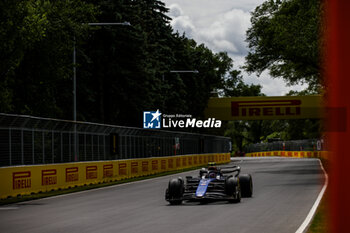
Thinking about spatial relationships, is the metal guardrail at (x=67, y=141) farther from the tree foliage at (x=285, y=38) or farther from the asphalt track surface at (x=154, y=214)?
the tree foliage at (x=285, y=38)

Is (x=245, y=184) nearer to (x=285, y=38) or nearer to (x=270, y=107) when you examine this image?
(x=285, y=38)

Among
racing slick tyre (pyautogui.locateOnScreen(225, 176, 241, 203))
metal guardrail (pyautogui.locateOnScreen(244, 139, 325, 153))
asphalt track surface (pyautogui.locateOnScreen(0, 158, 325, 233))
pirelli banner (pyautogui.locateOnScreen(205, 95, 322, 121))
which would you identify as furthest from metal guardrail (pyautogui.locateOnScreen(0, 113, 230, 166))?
pirelli banner (pyautogui.locateOnScreen(205, 95, 322, 121))

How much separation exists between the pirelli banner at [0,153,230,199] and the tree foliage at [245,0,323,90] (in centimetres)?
910

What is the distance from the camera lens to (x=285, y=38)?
35656 mm

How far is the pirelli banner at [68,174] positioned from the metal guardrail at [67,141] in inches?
11.2

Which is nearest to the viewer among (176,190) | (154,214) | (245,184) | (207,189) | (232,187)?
(154,214)

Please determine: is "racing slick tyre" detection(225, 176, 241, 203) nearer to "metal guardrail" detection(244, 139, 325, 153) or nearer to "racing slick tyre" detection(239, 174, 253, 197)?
"racing slick tyre" detection(239, 174, 253, 197)

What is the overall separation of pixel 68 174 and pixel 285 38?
15.1 metres

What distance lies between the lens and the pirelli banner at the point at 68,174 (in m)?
20.5

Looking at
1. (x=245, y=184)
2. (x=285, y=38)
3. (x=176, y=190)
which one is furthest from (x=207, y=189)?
(x=285, y=38)

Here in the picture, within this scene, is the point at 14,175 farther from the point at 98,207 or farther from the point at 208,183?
the point at 208,183

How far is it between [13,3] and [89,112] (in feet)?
73.2

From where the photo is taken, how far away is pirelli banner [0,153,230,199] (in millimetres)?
20547

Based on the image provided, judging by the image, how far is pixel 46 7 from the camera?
33.5 metres
